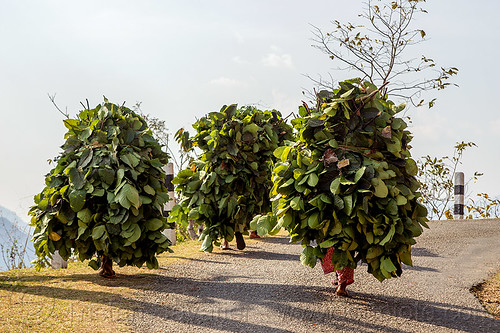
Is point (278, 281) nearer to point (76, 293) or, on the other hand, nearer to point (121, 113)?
point (76, 293)

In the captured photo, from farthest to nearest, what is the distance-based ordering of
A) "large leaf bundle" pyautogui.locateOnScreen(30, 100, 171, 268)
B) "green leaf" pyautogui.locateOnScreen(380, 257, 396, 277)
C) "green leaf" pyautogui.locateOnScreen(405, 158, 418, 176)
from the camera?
"large leaf bundle" pyautogui.locateOnScreen(30, 100, 171, 268) < "green leaf" pyautogui.locateOnScreen(405, 158, 418, 176) < "green leaf" pyautogui.locateOnScreen(380, 257, 396, 277)

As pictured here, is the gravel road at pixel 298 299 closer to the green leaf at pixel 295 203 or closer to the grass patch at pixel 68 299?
the grass patch at pixel 68 299

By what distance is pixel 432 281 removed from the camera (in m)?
6.98

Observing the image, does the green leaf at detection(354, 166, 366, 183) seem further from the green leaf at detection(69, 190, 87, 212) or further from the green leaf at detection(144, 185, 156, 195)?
the green leaf at detection(69, 190, 87, 212)

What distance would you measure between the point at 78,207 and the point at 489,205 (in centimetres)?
1225

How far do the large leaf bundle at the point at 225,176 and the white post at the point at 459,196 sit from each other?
7.32 metres

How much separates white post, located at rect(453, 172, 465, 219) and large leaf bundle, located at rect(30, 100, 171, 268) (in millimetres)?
9842

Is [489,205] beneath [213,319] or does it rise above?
above

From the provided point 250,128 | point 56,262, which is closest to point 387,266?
point 250,128

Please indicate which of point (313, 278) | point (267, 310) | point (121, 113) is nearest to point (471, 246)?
point (313, 278)

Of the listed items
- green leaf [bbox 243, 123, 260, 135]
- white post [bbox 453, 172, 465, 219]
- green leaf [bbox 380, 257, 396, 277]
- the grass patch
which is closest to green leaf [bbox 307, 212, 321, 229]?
green leaf [bbox 380, 257, 396, 277]

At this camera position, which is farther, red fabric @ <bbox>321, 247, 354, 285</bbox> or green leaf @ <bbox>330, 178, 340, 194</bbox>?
red fabric @ <bbox>321, 247, 354, 285</bbox>

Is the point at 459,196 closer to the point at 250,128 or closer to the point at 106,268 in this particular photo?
the point at 250,128

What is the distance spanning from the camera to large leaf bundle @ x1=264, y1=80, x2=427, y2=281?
5141 millimetres
